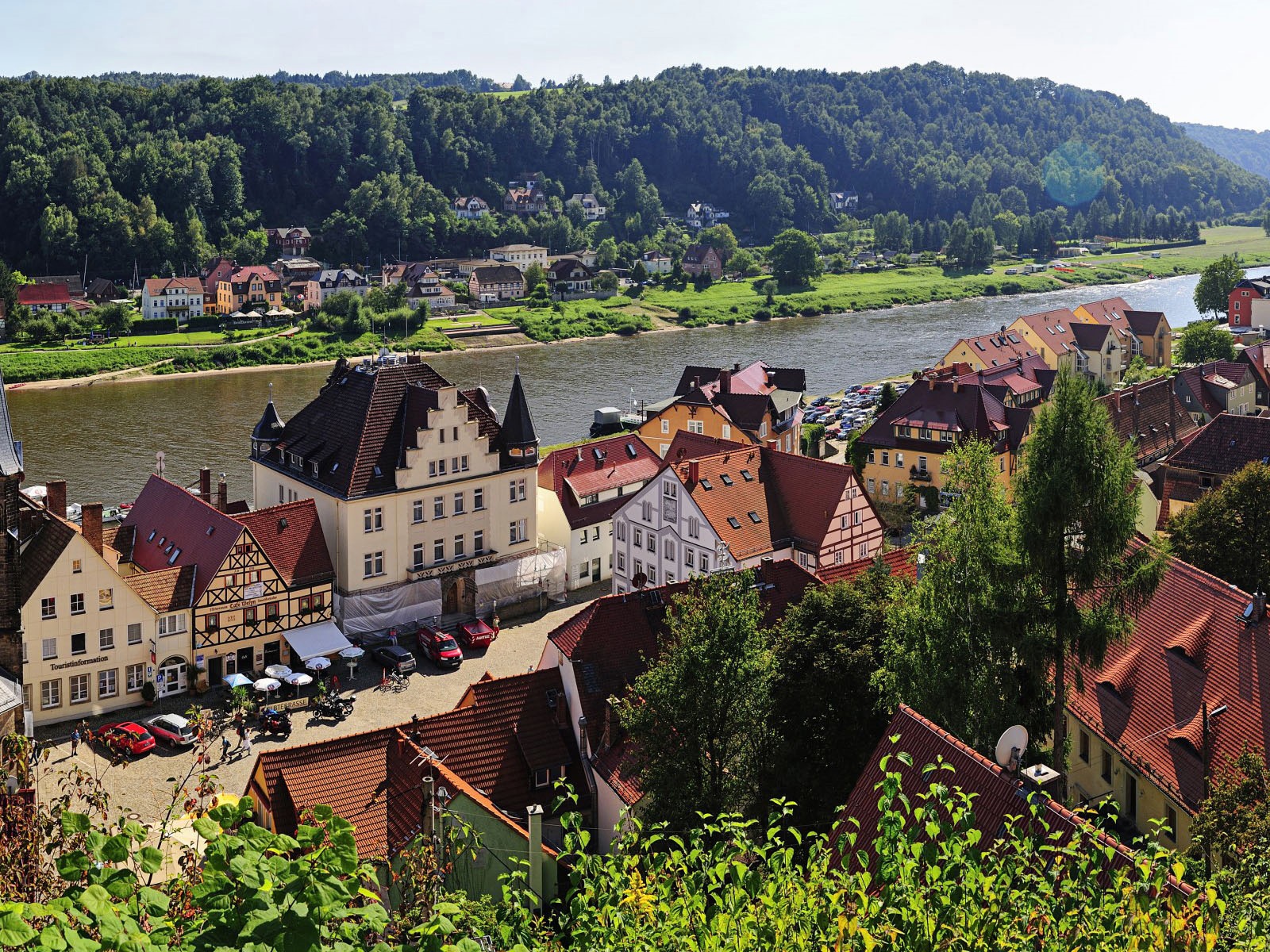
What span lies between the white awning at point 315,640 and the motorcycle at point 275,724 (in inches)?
110

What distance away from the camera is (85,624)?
27422 millimetres

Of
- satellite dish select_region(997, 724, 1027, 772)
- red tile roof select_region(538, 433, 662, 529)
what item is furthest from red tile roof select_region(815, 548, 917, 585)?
satellite dish select_region(997, 724, 1027, 772)

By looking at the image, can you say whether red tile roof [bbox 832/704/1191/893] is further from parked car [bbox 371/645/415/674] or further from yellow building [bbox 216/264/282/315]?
yellow building [bbox 216/264/282/315]

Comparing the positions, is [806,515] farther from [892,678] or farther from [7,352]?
[7,352]

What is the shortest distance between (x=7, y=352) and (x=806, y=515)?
6827 centimetres

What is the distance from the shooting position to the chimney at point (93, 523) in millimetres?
27891

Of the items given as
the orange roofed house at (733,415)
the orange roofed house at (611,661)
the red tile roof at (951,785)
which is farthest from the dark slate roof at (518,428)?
the red tile roof at (951,785)

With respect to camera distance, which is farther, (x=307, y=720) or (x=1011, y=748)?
(x=307, y=720)

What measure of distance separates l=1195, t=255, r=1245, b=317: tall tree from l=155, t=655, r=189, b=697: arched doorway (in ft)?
264

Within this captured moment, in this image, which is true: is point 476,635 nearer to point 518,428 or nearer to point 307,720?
point 307,720

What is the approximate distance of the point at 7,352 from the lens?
85.6 m

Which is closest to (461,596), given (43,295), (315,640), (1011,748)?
(315,640)

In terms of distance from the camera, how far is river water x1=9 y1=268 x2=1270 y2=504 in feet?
195

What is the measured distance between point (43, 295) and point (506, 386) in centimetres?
4195
